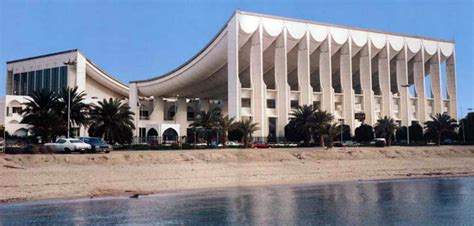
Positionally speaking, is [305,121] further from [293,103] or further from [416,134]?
[416,134]

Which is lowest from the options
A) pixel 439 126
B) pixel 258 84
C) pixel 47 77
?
pixel 439 126

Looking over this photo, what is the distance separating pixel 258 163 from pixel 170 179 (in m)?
10.3

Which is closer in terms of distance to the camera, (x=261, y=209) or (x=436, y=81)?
(x=261, y=209)

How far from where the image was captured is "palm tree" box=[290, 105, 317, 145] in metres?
61.9

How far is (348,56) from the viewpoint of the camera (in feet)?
265

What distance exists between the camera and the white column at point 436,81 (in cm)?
9062

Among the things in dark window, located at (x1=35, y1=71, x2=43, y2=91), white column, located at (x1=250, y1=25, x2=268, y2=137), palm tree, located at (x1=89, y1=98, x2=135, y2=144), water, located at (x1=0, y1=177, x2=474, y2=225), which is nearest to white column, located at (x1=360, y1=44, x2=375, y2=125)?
white column, located at (x1=250, y1=25, x2=268, y2=137)

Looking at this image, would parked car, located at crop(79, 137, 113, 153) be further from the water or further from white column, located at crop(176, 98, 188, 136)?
white column, located at crop(176, 98, 188, 136)

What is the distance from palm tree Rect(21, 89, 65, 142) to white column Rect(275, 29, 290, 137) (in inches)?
1365

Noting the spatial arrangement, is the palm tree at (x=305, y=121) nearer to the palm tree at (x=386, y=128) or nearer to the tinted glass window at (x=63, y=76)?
the palm tree at (x=386, y=128)

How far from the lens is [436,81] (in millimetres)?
91688

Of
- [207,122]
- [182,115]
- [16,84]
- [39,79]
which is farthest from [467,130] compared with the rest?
[16,84]

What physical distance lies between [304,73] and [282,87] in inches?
197

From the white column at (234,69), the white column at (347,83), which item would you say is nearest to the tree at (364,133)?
the white column at (347,83)
